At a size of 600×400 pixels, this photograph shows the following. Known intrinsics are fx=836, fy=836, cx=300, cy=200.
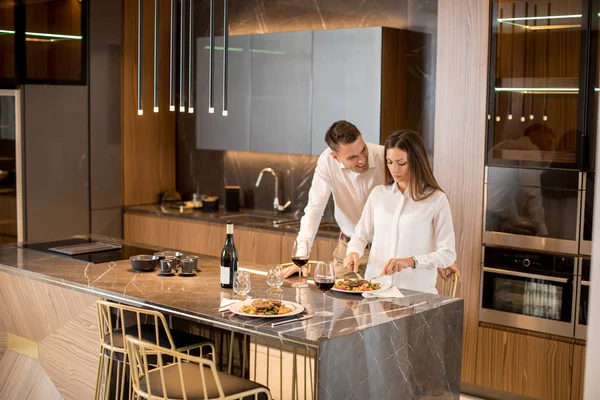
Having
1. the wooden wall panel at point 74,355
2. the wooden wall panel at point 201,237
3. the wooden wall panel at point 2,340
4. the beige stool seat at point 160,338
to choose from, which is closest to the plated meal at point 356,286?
the beige stool seat at point 160,338

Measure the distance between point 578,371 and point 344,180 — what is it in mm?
1695

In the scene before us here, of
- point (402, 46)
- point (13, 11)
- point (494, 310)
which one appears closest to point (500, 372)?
point (494, 310)

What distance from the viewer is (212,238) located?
21.2 ft

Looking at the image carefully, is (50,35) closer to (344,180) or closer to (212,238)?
(212,238)

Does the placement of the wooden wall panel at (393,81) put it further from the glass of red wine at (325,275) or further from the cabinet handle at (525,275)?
the glass of red wine at (325,275)

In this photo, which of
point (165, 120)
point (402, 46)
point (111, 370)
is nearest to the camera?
point (111, 370)

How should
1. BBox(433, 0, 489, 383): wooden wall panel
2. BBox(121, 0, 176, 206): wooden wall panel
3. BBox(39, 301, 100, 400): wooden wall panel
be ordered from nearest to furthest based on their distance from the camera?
BBox(39, 301, 100, 400): wooden wall panel → BBox(433, 0, 489, 383): wooden wall panel → BBox(121, 0, 176, 206): wooden wall panel

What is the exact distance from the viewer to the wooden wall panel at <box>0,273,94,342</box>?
4.16 meters

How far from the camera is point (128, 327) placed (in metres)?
3.97

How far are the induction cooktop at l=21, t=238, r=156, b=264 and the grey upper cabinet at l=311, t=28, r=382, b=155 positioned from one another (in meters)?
1.75

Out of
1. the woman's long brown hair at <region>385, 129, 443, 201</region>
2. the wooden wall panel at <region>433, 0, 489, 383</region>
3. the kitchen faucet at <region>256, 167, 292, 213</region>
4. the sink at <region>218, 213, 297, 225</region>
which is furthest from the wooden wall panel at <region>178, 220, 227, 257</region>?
the woman's long brown hair at <region>385, 129, 443, 201</region>

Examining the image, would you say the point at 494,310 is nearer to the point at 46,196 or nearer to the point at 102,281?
the point at 102,281

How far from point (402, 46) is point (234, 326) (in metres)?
3.21

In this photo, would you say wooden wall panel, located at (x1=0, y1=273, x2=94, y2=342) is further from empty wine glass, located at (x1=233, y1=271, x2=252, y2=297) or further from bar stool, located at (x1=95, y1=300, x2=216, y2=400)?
empty wine glass, located at (x1=233, y1=271, x2=252, y2=297)
